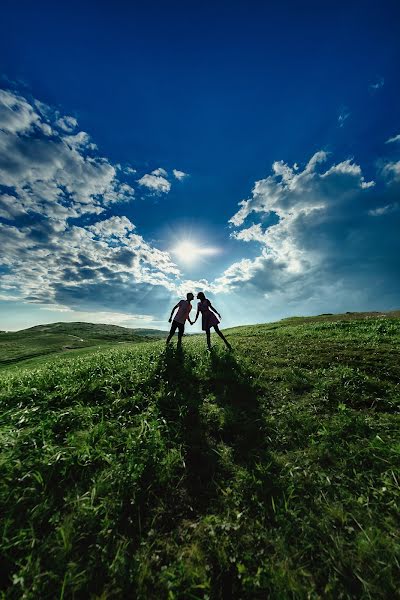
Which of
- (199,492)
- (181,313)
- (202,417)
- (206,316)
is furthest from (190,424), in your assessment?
(206,316)

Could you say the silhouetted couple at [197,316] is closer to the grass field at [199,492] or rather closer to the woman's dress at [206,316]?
the woman's dress at [206,316]

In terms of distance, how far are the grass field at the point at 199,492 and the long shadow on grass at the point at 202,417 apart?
5 centimetres

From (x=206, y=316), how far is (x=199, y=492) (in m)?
11.7

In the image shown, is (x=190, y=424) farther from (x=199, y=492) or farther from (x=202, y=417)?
(x=199, y=492)

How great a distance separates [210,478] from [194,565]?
1795 millimetres

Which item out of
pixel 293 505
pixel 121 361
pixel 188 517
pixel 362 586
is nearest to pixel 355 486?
pixel 293 505

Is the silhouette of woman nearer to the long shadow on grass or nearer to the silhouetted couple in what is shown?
the silhouetted couple

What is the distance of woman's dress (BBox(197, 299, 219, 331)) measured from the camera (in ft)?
55.8

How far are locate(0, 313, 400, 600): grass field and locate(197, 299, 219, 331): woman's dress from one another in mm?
A: 7024

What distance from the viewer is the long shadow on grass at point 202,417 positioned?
20.1 ft

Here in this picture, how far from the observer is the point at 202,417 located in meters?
8.39

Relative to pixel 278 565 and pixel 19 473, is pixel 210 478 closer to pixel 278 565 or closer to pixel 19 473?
pixel 278 565

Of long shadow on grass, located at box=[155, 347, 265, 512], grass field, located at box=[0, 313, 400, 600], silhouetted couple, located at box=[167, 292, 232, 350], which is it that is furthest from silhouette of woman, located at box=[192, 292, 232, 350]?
grass field, located at box=[0, 313, 400, 600]

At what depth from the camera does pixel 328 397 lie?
9.41m
